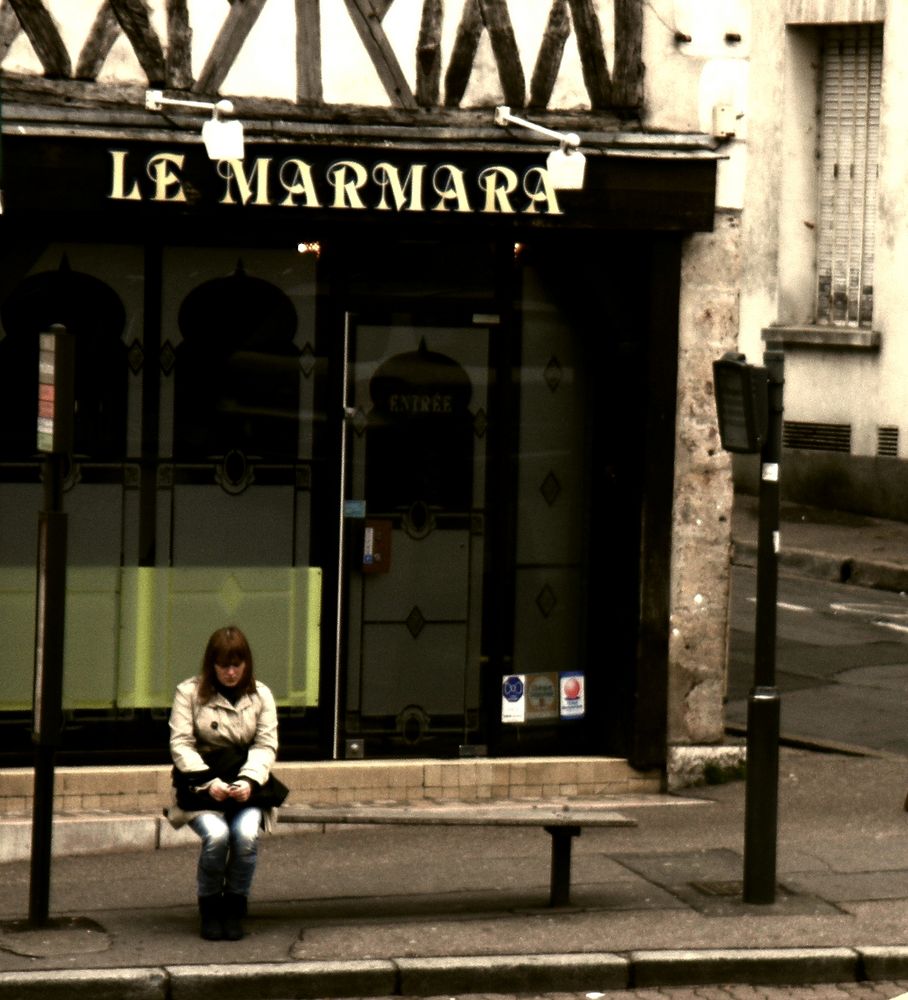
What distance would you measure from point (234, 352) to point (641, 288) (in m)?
2.24

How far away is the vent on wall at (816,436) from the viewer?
2253 centimetres

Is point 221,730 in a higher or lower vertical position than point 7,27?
lower

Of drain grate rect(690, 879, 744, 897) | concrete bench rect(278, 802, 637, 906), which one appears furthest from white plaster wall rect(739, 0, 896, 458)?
concrete bench rect(278, 802, 637, 906)

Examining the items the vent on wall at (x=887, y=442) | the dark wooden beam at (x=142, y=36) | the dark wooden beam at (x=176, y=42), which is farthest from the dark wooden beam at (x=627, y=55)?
the vent on wall at (x=887, y=442)

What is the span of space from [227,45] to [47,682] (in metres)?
3.85

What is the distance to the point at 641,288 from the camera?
12336 millimetres

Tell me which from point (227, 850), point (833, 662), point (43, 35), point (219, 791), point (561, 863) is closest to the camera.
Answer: point (219, 791)

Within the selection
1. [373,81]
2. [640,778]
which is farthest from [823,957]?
[373,81]

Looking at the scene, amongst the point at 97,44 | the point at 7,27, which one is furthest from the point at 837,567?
the point at 7,27

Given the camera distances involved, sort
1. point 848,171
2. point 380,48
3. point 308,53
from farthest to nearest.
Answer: point 848,171 < point 380,48 < point 308,53

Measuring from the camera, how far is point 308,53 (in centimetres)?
1162

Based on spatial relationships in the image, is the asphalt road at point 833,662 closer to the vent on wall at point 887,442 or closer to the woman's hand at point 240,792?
the vent on wall at point 887,442

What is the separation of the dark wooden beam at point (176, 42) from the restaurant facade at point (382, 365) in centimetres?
1

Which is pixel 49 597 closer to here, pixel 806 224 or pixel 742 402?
pixel 742 402
